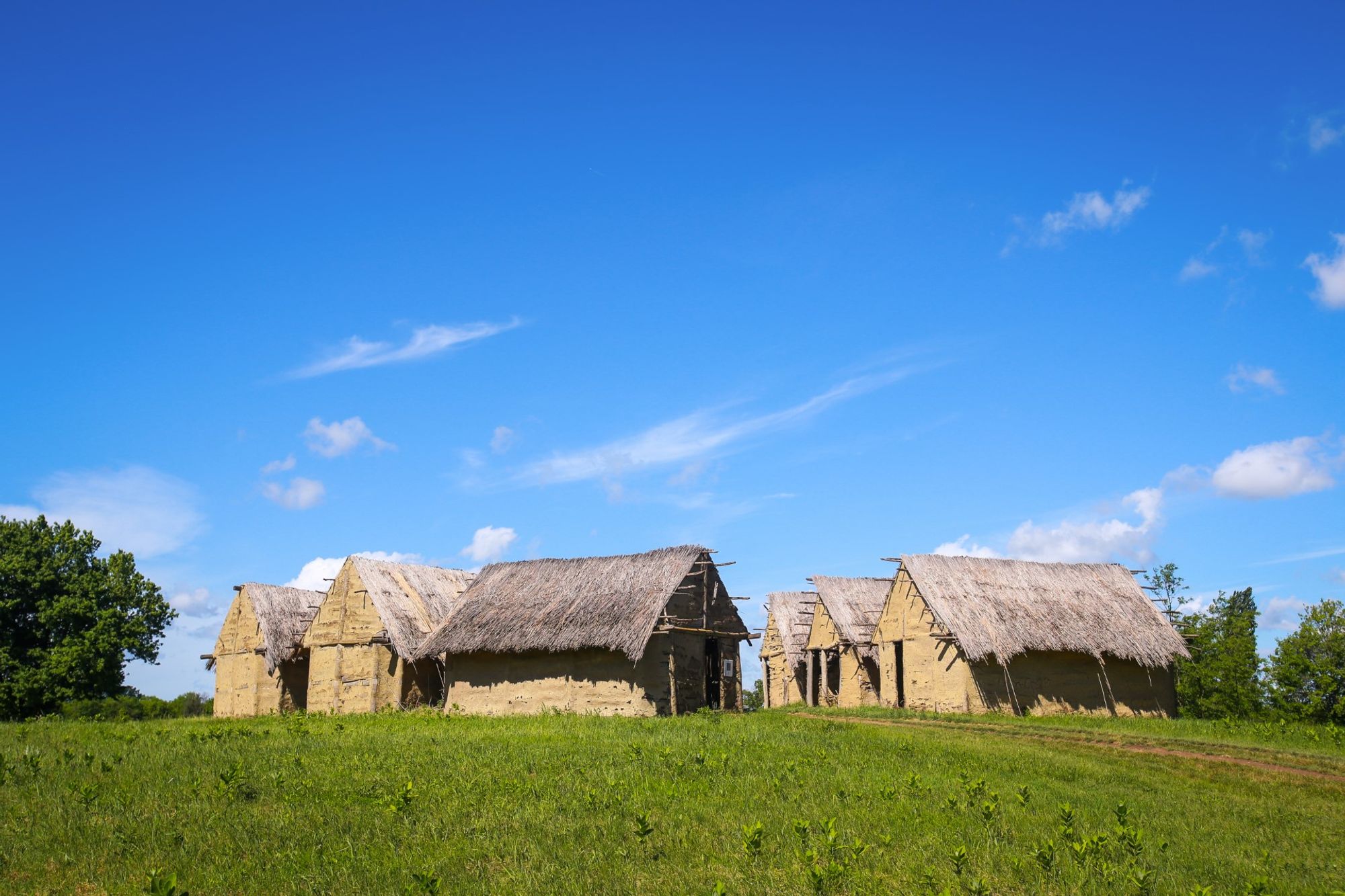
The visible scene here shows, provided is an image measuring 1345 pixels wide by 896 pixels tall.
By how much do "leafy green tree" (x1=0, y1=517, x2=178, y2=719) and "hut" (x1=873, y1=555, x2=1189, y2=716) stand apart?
26.9m

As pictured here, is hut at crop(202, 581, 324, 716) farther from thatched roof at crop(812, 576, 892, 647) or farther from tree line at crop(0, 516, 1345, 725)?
thatched roof at crop(812, 576, 892, 647)

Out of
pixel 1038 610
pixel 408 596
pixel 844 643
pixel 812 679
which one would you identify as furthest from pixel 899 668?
pixel 408 596

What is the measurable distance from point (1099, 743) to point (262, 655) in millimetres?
27376

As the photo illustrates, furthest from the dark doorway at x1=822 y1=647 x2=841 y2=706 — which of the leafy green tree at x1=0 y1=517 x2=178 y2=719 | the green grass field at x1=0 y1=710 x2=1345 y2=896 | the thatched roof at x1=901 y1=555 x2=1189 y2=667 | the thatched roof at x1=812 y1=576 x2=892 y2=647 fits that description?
the leafy green tree at x1=0 y1=517 x2=178 y2=719

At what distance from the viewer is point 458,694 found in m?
29.3

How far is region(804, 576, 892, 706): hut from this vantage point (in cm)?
3409

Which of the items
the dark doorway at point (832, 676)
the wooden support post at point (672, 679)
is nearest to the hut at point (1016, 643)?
the dark doorway at point (832, 676)

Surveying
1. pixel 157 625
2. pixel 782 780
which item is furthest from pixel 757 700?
pixel 782 780

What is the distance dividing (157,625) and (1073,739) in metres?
32.8

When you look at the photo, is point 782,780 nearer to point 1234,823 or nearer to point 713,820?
point 713,820

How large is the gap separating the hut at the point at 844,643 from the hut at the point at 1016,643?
240 centimetres

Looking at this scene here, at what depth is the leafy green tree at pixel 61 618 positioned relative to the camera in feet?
110

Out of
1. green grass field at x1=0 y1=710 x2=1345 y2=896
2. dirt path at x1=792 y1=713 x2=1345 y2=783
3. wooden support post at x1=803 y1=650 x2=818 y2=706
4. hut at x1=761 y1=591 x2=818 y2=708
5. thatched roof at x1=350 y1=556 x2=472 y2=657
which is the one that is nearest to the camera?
green grass field at x1=0 y1=710 x2=1345 y2=896

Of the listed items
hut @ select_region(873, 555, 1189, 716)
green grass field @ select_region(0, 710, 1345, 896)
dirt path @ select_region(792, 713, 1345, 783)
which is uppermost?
hut @ select_region(873, 555, 1189, 716)
